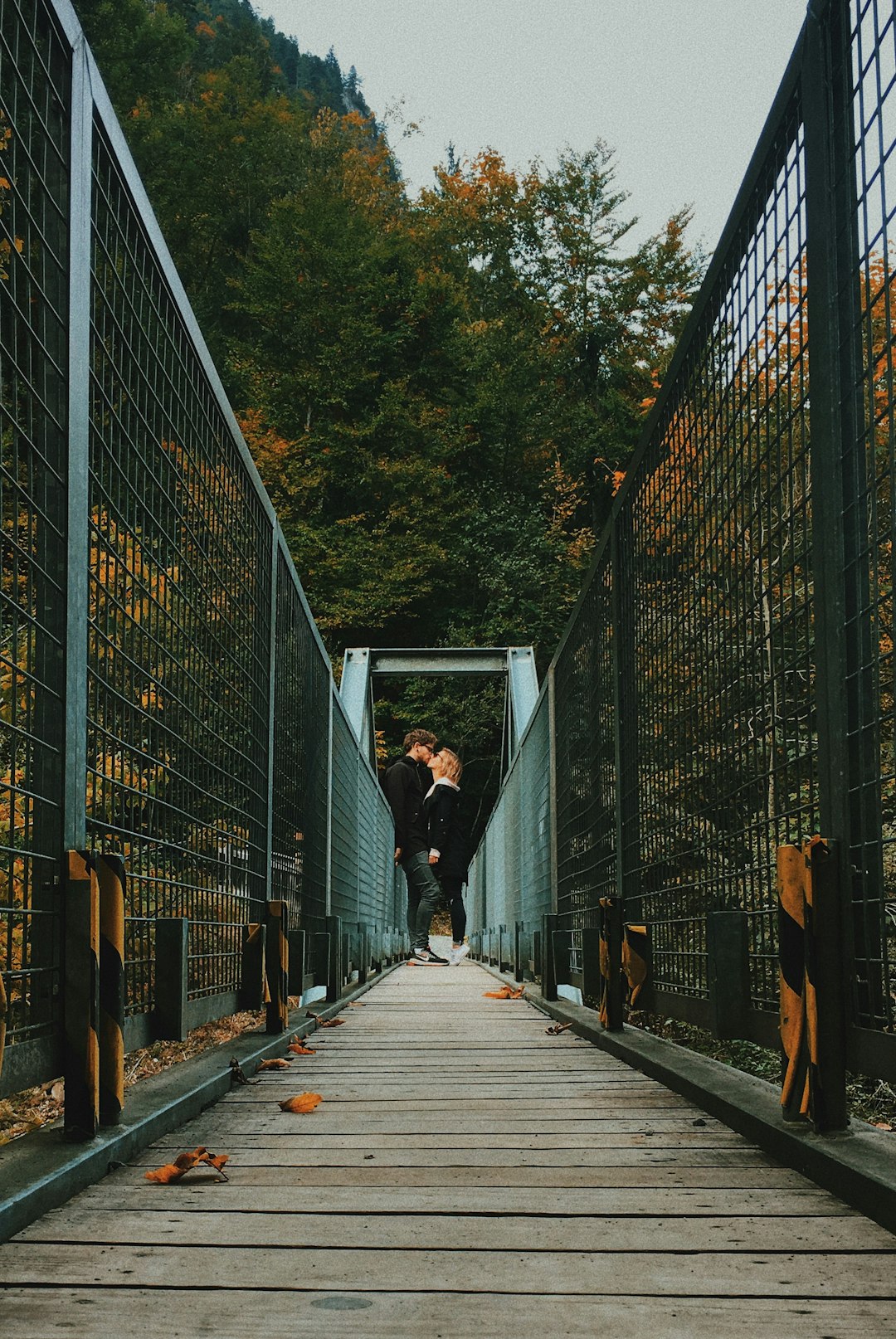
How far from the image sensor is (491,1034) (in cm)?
395

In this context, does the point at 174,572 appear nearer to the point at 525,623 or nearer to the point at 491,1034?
the point at 491,1034

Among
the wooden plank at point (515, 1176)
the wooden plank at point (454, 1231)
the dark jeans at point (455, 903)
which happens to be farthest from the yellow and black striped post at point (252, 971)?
the dark jeans at point (455, 903)

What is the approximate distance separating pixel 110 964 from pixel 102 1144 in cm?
22

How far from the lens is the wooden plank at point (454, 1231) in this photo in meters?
1.33

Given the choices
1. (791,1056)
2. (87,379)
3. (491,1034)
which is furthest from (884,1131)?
(491,1034)

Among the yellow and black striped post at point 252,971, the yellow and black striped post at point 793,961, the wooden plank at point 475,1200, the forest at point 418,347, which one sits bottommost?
the wooden plank at point 475,1200

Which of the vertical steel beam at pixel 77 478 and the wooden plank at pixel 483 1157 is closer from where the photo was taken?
the vertical steel beam at pixel 77 478

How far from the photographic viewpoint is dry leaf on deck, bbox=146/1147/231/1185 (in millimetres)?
1622

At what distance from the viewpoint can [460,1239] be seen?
1.37m

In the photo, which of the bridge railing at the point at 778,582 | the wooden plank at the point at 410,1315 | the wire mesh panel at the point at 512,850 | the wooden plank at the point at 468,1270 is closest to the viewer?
the wooden plank at the point at 410,1315

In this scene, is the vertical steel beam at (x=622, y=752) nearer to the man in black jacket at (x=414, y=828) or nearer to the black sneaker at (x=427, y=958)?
the man in black jacket at (x=414, y=828)

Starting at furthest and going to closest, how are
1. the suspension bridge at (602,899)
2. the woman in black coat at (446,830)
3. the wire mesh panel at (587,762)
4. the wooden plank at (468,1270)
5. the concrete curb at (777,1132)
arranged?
1. the woman in black coat at (446,830)
2. the wire mesh panel at (587,762)
3. the concrete curb at (777,1132)
4. the suspension bridge at (602,899)
5. the wooden plank at (468,1270)

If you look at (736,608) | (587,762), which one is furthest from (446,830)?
(736,608)

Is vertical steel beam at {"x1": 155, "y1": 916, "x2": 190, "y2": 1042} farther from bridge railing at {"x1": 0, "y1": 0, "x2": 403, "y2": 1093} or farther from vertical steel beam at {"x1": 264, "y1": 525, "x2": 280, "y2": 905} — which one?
vertical steel beam at {"x1": 264, "y1": 525, "x2": 280, "y2": 905}
